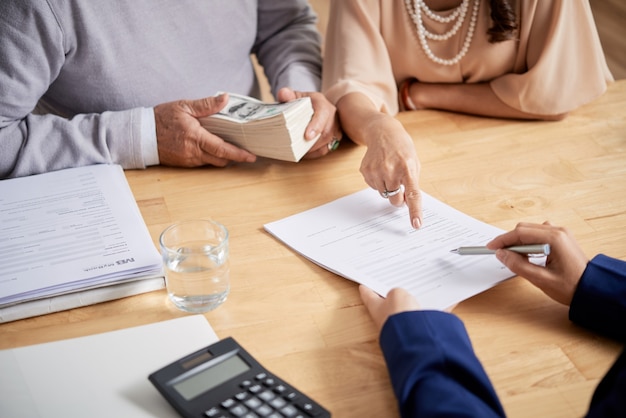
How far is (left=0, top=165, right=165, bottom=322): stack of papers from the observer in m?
1.06

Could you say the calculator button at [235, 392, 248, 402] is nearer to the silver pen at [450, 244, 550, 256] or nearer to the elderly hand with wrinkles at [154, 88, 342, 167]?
the silver pen at [450, 244, 550, 256]

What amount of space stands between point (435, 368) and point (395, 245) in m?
0.33

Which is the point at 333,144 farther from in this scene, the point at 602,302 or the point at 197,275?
the point at 602,302

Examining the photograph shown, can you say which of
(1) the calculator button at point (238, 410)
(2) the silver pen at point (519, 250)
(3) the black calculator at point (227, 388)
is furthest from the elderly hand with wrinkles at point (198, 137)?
(1) the calculator button at point (238, 410)

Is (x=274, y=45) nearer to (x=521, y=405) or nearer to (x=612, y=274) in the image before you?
(x=612, y=274)

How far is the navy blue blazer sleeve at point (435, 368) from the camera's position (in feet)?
2.73

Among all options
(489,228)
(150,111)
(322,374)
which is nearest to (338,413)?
(322,374)

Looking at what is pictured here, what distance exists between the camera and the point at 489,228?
1229 mm

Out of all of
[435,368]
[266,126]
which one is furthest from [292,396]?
[266,126]

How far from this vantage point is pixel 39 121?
1.41 metres

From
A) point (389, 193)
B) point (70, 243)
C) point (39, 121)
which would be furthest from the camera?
point (39, 121)

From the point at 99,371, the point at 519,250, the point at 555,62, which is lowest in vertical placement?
the point at 99,371

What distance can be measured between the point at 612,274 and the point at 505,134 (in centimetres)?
58

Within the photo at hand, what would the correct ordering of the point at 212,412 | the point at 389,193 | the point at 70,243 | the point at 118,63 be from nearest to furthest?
the point at 212,412 → the point at 70,243 → the point at 389,193 → the point at 118,63
